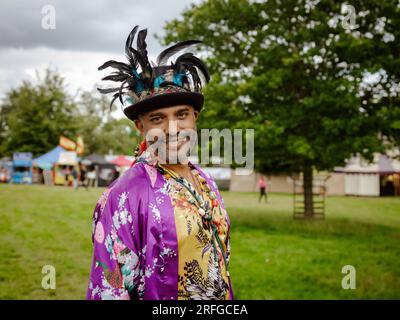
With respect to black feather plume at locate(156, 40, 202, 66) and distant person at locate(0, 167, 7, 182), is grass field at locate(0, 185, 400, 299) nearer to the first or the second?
black feather plume at locate(156, 40, 202, 66)

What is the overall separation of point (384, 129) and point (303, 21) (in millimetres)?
4635

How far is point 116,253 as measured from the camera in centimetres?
182

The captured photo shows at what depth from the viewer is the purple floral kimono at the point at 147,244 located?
6.00 feet

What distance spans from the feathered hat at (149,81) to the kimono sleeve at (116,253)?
1.70 ft

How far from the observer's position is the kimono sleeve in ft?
5.98

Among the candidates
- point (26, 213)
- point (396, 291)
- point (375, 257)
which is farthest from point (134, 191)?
point (26, 213)

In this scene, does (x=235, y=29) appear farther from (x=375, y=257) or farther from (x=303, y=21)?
(x=375, y=257)

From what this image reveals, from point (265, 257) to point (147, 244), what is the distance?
24.3 ft

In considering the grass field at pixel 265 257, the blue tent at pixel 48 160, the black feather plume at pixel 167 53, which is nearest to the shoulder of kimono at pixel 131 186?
Result: the black feather plume at pixel 167 53

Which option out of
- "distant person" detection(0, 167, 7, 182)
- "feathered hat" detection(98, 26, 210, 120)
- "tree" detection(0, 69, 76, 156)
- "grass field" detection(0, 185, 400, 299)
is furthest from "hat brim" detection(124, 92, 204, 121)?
"tree" detection(0, 69, 76, 156)

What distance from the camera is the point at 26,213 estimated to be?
14.9 meters

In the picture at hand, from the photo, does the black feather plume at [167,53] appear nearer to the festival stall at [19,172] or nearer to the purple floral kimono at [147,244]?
the purple floral kimono at [147,244]

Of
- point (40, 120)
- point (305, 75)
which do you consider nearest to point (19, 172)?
point (40, 120)

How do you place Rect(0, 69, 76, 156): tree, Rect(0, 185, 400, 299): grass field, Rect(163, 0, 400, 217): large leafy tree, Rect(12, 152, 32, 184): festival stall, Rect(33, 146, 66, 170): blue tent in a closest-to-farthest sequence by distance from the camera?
Rect(0, 185, 400, 299): grass field
Rect(163, 0, 400, 217): large leafy tree
Rect(33, 146, 66, 170): blue tent
Rect(12, 152, 32, 184): festival stall
Rect(0, 69, 76, 156): tree
